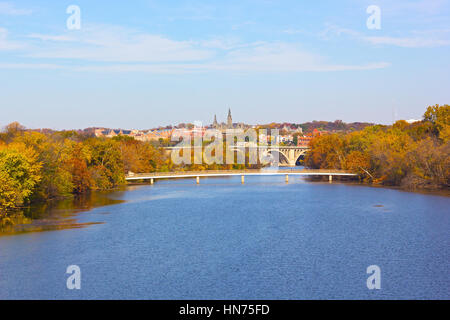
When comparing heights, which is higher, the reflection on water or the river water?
the reflection on water

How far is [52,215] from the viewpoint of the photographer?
143 feet

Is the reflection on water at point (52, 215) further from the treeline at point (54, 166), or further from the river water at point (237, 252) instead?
the treeline at point (54, 166)

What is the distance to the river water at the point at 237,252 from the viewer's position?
2320 cm

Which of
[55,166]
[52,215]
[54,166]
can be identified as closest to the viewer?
[52,215]

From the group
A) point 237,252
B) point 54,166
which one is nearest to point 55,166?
point 54,166

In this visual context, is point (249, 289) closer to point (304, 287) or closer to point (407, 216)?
point (304, 287)

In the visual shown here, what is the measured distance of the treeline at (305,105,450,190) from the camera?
6122cm

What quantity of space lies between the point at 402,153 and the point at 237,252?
43613 mm

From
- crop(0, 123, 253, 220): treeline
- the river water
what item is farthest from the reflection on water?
crop(0, 123, 253, 220): treeline

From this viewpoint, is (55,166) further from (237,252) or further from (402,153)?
(402,153)

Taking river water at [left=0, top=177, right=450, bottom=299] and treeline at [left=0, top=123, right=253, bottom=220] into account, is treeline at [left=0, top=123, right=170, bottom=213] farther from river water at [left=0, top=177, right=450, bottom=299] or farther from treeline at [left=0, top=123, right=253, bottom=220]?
river water at [left=0, top=177, right=450, bottom=299]

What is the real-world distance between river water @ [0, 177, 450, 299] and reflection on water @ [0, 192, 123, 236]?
72 centimetres

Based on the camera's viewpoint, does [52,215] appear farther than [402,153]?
No

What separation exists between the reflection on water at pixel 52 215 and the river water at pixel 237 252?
0.72m
